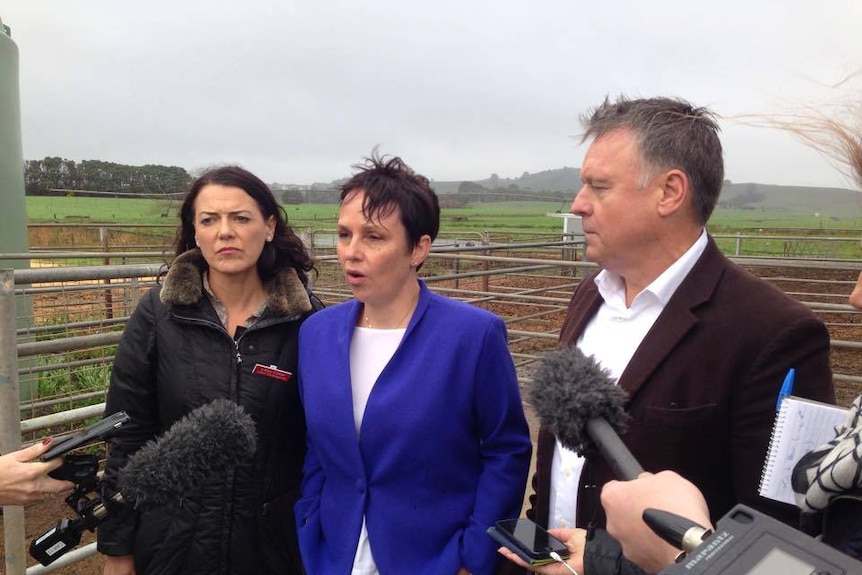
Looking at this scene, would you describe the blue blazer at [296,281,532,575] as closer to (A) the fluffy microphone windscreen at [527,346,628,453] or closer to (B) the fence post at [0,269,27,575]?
(A) the fluffy microphone windscreen at [527,346,628,453]

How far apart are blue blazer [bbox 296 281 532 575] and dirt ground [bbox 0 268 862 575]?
239 cm

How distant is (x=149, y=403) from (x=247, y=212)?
69 cm

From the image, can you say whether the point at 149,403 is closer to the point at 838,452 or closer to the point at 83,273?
the point at 83,273

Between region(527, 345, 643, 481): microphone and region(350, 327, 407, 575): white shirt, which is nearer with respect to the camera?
region(527, 345, 643, 481): microphone

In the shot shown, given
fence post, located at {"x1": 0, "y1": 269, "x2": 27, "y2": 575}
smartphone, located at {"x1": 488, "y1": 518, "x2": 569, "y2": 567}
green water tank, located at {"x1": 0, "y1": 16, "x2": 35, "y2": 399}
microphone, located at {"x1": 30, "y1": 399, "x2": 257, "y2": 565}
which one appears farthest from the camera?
green water tank, located at {"x1": 0, "y1": 16, "x2": 35, "y2": 399}

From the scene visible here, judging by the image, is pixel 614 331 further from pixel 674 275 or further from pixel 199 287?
pixel 199 287

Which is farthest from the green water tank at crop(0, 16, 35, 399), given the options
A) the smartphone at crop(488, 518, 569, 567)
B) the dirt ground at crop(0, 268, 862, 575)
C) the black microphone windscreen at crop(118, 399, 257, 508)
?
the smartphone at crop(488, 518, 569, 567)

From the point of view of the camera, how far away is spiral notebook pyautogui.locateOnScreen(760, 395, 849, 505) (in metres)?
1.08

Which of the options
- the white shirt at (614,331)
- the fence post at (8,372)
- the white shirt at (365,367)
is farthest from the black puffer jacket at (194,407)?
the white shirt at (614,331)

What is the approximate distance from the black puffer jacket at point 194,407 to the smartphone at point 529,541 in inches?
36.5

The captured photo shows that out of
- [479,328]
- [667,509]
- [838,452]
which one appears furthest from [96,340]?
[838,452]

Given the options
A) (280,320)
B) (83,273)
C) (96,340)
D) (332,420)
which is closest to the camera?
(332,420)

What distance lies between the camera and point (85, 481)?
1551 mm

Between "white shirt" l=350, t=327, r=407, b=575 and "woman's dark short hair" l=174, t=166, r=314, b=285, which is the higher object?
"woman's dark short hair" l=174, t=166, r=314, b=285
